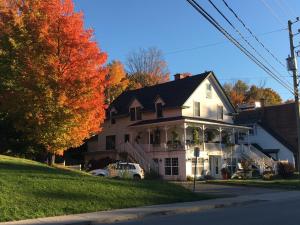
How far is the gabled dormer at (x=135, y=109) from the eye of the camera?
48469 mm

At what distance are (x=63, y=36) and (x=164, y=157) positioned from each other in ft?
57.3

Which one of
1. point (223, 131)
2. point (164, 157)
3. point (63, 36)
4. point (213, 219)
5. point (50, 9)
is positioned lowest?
point (213, 219)

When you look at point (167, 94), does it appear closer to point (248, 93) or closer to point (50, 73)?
point (50, 73)

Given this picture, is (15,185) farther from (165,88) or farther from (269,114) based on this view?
(269,114)

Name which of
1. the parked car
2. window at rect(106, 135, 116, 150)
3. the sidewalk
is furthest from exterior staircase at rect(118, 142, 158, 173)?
the sidewalk

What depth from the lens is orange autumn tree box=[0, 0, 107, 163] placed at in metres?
29.3

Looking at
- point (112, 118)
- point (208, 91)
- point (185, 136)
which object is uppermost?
point (208, 91)

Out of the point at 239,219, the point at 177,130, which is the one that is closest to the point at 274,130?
the point at 177,130

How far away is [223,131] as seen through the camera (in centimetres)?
4844

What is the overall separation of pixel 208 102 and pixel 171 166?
8762 millimetres

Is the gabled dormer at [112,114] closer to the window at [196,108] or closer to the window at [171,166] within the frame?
the window at [196,108]

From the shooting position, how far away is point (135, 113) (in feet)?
161

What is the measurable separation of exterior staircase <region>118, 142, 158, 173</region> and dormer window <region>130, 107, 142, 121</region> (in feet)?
11.7

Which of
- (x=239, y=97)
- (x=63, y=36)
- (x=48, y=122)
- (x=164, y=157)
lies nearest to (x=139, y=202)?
(x=48, y=122)
